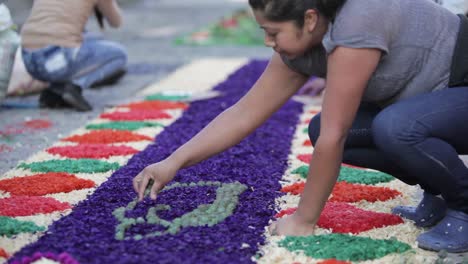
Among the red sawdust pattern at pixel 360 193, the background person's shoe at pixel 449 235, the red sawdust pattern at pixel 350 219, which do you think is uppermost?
the background person's shoe at pixel 449 235

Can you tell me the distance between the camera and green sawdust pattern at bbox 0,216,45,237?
2500mm

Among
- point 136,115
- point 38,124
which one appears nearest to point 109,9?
point 136,115

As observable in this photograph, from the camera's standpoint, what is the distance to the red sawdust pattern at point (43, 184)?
3.03m

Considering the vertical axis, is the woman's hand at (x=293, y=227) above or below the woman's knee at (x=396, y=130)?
below

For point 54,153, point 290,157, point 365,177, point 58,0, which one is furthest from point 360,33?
point 58,0

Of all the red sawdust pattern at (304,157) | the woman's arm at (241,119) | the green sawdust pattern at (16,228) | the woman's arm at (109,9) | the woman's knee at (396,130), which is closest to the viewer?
the woman's knee at (396,130)

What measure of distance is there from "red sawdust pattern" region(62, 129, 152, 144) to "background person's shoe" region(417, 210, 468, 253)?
1934 mm

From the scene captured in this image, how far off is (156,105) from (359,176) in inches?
80.6

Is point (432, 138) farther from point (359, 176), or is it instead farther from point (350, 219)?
point (359, 176)

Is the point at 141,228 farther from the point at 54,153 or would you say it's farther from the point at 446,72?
the point at 54,153

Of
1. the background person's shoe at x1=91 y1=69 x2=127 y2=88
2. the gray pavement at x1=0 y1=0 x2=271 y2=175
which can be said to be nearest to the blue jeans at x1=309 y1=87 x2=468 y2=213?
the gray pavement at x1=0 y1=0 x2=271 y2=175

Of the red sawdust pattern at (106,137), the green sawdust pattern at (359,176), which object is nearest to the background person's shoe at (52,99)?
the red sawdust pattern at (106,137)

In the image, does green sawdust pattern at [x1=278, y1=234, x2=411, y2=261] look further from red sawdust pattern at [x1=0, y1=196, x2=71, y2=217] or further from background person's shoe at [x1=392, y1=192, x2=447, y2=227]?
red sawdust pattern at [x1=0, y1=196, x2=71, y2=217]

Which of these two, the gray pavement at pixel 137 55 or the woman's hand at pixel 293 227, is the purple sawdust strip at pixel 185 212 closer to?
the woman's hand at pixel 293 227
